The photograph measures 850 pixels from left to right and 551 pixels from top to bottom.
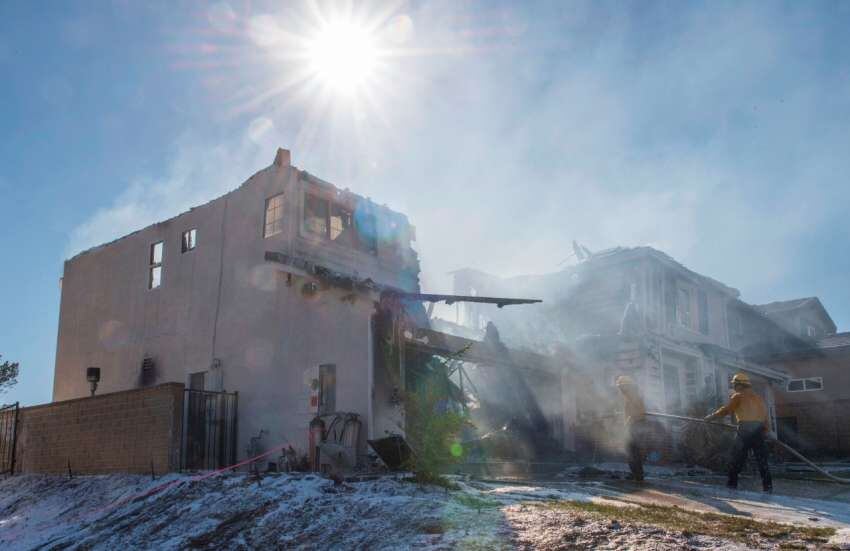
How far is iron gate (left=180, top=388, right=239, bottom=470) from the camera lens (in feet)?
44.4

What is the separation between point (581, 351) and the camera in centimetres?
1956

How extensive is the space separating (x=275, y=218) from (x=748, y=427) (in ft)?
34.2

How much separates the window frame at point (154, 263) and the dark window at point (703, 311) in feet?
56.7

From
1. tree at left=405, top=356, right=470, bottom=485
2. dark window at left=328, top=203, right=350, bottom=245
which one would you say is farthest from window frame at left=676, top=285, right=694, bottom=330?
tree at left=405, top=356, right=470, bottom=485

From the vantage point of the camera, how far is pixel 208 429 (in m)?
14.4

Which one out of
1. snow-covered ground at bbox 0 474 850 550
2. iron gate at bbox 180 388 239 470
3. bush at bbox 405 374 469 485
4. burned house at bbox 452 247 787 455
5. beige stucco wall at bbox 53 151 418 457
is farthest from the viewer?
burned house at bbox 452 247 787 455

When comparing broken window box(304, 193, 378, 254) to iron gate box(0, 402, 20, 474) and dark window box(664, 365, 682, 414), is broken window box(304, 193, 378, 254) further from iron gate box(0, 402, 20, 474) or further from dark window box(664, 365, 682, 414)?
dark window box(664, 365, 682, 414)

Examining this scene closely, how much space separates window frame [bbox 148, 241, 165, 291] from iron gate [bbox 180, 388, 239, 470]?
5.46 meters

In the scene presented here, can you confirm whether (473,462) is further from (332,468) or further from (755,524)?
(755,524)

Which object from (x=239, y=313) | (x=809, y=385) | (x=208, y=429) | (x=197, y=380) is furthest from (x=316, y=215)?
(x=809, y=385)

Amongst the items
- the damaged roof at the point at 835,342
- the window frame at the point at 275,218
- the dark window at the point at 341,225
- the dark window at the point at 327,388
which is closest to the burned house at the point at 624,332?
the damaged roof at the point at 835,342

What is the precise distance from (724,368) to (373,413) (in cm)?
1423

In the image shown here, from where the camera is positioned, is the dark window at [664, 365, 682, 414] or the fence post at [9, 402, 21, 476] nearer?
the fence post at [9, 402, 21, 476]

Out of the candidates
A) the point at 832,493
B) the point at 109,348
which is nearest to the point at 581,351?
the point at 832,493
